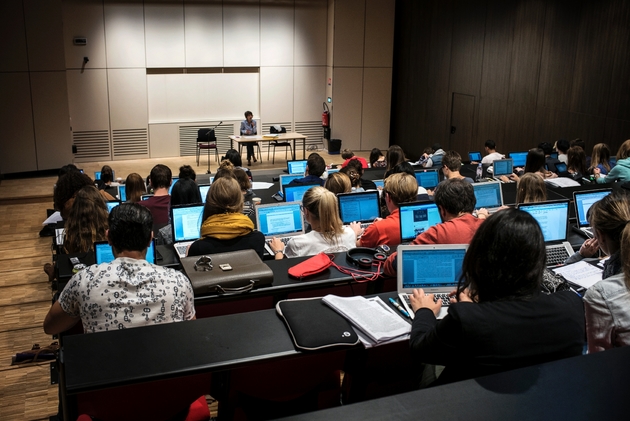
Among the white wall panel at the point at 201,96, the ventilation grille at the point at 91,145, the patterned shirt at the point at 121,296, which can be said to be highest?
the white wall panel at the point at 201,96

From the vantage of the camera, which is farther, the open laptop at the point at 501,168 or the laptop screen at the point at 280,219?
the open laptop at the point at 501,168

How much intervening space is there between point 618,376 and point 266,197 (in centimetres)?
529

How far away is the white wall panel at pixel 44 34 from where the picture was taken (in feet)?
37.2

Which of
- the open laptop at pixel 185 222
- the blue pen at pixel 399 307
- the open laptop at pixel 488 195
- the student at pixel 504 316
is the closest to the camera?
the student at pixel 504 316

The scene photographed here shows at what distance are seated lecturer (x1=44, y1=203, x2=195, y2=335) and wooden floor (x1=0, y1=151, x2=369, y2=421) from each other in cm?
173

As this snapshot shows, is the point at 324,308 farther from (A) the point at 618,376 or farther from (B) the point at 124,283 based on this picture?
(A) the point at 618,376

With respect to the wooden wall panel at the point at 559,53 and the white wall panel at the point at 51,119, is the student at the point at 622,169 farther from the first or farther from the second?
the white wall panel at the point at 51,119

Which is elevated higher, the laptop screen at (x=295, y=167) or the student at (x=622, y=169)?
the student at (x=622, y=169)

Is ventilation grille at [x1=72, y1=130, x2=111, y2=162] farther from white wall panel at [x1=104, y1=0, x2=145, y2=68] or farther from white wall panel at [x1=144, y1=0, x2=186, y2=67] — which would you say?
white wall panel at [x1=144, y1=0, x2=186, y2=67]

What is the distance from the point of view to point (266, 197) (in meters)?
6.92

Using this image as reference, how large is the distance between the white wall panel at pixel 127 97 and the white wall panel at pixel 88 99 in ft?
0.47

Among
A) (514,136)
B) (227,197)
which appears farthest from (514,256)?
(514,136)

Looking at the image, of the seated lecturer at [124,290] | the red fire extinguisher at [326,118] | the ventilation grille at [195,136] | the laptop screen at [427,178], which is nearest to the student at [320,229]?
the seated lecturer at [124,290]

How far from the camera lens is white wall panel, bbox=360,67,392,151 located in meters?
14.9
